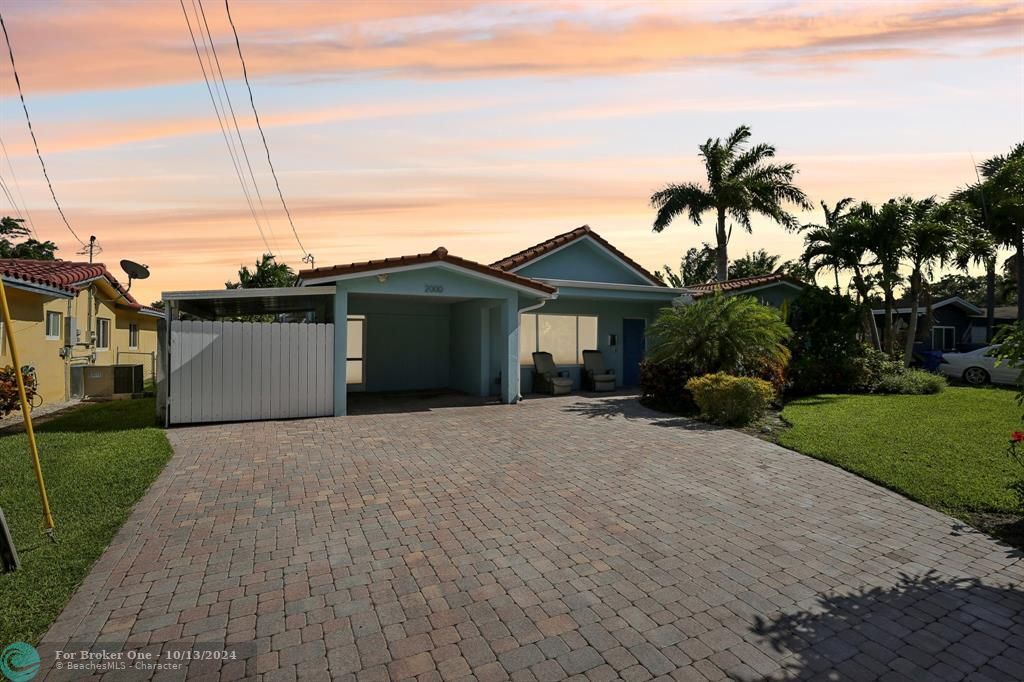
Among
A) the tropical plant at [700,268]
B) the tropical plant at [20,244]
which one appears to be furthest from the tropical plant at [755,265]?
the tropical plant at [20,244]

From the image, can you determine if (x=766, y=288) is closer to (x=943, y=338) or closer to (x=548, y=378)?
(x=548, y=378)

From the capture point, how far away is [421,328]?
17375 mm

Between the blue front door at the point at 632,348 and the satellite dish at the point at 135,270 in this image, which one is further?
the blue front door at the point at 632,348

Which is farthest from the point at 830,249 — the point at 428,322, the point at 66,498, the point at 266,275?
the point at 266,275

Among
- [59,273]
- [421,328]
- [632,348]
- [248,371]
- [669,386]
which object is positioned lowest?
[669,386]

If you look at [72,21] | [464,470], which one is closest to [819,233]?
[464,470]

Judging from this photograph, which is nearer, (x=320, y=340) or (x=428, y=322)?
(x=320, y=340)

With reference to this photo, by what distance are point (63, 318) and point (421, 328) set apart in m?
9.99

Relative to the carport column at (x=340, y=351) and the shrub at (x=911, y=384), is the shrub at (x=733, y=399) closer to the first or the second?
the shrub at (x=911, y=384)

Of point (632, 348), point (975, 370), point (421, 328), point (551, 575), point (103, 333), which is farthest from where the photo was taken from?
point (103, 333)

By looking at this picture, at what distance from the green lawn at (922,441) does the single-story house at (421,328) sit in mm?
6024

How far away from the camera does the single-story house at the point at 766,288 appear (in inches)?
724

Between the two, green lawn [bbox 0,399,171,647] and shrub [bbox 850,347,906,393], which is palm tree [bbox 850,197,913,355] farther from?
green lawn [bbox 0,399,171,647]

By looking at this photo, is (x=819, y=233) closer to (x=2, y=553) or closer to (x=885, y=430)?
(x=885, y=430)
